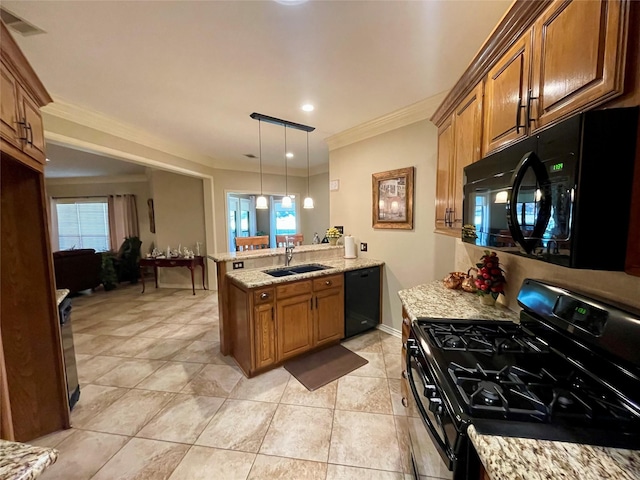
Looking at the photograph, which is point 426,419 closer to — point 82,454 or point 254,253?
point 82,454

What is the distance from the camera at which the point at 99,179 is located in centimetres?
679

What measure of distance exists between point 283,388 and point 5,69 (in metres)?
2.70

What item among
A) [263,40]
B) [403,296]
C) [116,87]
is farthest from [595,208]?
[116,87]

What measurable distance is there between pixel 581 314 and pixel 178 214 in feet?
20.2

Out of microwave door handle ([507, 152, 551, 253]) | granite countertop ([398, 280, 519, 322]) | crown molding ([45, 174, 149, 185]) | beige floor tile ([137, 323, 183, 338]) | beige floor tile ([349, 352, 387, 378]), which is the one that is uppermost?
crown molding ([45, 174, 149, 185])

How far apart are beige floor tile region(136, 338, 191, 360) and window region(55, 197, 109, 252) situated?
5431 mm

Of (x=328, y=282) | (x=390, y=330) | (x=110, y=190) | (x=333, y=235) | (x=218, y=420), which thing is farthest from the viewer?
(x=110, y=190)

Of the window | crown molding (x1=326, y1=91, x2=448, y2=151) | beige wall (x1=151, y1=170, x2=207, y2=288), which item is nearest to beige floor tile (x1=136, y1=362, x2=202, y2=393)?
beige wall (x1=151, y1=170, x2=207, y2=288)

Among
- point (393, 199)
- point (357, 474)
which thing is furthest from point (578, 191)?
point (393, 199)

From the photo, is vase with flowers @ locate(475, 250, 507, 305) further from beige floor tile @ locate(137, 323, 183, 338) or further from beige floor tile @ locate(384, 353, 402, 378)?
beige floor tile @ locate(137, 323, 183, 338)

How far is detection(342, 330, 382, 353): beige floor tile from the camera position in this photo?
300 cm

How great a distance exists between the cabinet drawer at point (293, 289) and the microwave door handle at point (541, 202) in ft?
6.49

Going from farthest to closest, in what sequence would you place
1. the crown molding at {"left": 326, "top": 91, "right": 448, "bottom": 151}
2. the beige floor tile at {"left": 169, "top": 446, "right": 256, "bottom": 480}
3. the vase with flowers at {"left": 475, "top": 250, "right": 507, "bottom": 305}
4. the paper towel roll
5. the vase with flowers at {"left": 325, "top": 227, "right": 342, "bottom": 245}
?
the vase with flowers at {"left": 325, "top": 227, "right": 342, "bottom": 245} → the paper towel roll → the crown molding at {"left": 326, "top": 91, "right": 448, "bottom": 151} → the vase with flowers at {"left": 475, "top": 250, "right": 507, "bottom": 305} → the beige floor tile at {"left": 169, "top": 446, "right": 256, "bottom": 480}

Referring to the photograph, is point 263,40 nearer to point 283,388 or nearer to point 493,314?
point 493,314
